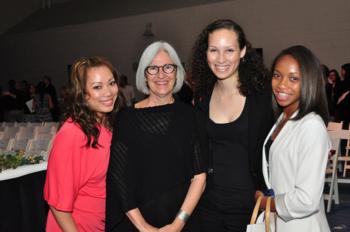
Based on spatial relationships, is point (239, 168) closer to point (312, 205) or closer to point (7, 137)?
point (312, 205)

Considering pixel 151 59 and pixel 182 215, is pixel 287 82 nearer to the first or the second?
pixel 151 59

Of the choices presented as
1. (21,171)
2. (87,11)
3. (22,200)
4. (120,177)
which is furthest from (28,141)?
(87,11)

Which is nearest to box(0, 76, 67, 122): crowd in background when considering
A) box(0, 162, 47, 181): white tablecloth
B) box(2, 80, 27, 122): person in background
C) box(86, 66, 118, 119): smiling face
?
box(2, 80, 27, 122): person in background

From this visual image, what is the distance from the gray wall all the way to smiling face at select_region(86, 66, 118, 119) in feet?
14.4

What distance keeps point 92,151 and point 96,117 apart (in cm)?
21

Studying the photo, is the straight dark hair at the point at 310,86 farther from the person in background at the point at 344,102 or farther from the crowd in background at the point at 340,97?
the person in background at the point at 344,102

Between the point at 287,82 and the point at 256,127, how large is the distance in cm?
34

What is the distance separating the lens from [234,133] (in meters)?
2.13

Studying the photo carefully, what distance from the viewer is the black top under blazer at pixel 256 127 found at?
2.09m

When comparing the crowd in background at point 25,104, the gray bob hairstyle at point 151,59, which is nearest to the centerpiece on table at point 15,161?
the gray bob hairstyle at point 151,59

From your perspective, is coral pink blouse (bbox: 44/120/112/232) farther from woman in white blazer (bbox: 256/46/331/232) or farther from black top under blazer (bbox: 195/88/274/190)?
woman in white blazer (bbox: 256/46/331/232)

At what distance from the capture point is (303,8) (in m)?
10.5

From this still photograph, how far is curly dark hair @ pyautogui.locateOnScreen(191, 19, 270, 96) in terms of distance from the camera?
2156mm

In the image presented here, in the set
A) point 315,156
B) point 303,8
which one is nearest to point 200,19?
point 303,8
